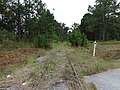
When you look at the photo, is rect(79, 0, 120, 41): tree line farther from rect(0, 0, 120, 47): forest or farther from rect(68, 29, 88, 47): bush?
rect(68, 29, 88, 47): bush

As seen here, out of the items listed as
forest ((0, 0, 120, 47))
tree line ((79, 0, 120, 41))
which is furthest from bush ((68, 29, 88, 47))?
tree line ((79, 0, 120, 41))

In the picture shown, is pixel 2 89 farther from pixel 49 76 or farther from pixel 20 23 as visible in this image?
pixel 20 23

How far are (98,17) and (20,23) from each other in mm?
19022

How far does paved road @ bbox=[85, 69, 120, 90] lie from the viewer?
8471 millimetres

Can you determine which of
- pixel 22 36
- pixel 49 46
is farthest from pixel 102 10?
pixel 49 46

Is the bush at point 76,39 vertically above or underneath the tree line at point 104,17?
underneath

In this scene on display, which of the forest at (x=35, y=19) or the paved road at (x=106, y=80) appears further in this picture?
the forest at (x=35, y=19)

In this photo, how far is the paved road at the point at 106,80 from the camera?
8471 mm

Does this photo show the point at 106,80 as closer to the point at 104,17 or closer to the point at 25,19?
the point at 25,19

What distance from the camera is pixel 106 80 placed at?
9758 millimetres

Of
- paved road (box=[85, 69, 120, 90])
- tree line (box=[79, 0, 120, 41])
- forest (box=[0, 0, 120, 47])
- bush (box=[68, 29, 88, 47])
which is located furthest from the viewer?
A: tree line (box=[79, 0, 120, 41])

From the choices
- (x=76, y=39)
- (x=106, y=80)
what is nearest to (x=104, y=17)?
(x=76, y=39)

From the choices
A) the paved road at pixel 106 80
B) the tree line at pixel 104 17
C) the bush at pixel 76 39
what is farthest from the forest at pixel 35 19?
the paved road at pixel 106 80

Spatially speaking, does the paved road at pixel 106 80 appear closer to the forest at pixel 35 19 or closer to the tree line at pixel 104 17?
the forest at pixel 35 19
